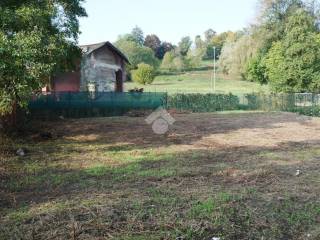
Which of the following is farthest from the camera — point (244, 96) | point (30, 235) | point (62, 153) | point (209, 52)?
point (209, 52)

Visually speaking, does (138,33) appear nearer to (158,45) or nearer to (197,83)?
(158,45)

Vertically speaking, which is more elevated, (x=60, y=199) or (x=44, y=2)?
(x=44, y=2)

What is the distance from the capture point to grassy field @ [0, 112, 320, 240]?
6.48 metres

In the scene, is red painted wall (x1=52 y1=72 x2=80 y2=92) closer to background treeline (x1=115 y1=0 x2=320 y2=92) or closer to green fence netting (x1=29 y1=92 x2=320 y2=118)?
green fence netting (x1=29 y1=92 x2=320 y2=118)

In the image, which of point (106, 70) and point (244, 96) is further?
point (244, 96)

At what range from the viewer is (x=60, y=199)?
801 centimetres

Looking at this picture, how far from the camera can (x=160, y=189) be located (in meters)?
8.70

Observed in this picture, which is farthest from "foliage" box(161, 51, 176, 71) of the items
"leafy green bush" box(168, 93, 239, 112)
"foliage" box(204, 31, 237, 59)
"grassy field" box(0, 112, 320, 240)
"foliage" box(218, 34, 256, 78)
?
"grassy field" box(0, 112, 320, 240)

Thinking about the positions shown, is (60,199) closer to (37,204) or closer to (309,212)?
(37,204)

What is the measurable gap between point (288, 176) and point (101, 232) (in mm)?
5026

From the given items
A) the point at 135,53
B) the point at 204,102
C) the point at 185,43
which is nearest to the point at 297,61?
the point at 204,102

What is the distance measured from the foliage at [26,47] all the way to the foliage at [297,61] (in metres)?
22.4

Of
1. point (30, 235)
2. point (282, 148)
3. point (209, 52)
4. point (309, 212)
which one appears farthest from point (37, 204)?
point (209, 52)

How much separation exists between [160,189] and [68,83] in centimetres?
2448
